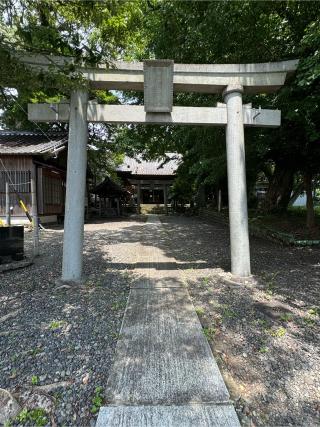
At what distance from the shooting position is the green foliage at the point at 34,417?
196 centimetres

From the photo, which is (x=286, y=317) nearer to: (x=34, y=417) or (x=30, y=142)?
(x=34, y=417)

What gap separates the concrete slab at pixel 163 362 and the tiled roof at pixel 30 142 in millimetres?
10556

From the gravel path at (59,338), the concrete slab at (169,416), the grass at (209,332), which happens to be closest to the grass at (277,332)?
the grass at (209,332)

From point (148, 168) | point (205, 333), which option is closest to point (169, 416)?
point (205, 333)

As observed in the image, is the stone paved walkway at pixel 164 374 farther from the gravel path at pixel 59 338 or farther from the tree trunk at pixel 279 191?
the tree trunk at pixel 279 191

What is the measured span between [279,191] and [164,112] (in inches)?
346

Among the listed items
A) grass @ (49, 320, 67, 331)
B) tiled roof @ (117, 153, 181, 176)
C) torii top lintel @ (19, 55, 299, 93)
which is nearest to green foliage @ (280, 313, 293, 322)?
grass @ (49, 320, 67, 331)

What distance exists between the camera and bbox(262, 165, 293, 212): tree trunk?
11961 mm

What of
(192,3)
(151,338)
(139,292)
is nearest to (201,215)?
(192,3)

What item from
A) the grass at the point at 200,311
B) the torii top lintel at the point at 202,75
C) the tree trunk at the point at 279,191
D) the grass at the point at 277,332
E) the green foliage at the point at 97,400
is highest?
the torii top lintel at the point at 202,75

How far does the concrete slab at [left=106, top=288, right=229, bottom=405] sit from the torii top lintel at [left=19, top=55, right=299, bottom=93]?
367 centimetres

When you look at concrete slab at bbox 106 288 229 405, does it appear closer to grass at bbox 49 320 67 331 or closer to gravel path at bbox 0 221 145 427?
gravel path at bbox 0 221 145 427

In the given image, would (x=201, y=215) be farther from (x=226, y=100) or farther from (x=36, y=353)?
(x=36, y=353)

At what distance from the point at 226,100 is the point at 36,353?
4.71 metres
